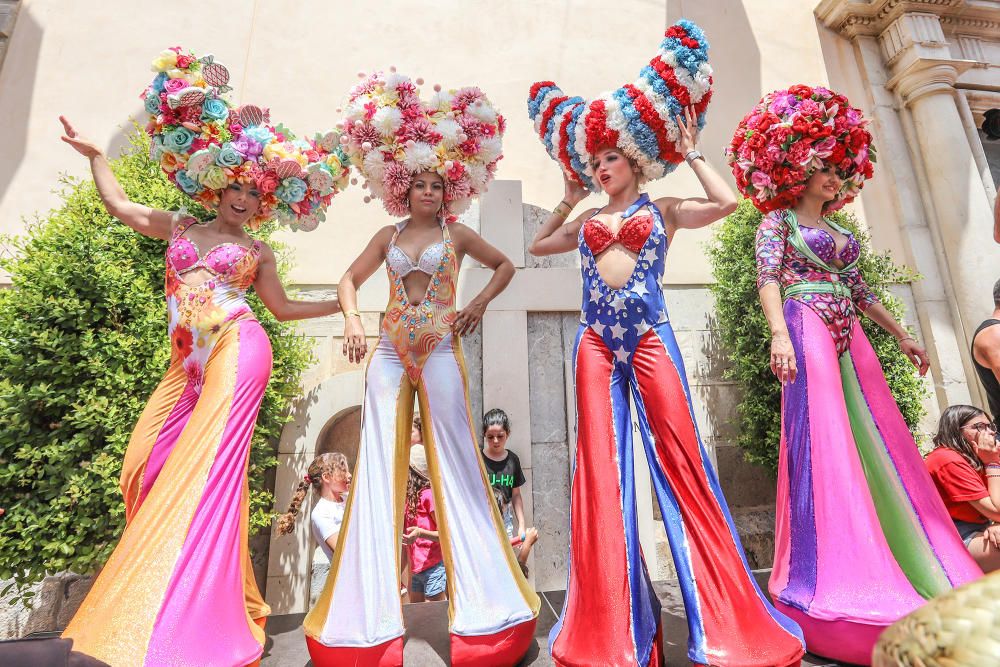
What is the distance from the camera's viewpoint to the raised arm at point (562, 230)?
266cm

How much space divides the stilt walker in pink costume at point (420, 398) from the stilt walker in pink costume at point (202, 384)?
1.17 feet

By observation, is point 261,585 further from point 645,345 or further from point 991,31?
point 991,31

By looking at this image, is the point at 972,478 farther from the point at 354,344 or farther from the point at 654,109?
the point at 354,344

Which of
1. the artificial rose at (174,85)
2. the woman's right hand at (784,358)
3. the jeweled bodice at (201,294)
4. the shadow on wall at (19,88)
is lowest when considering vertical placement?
the woman's right hand at (784,358)

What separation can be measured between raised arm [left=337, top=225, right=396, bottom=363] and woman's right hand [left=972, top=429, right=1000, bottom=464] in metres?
3.50

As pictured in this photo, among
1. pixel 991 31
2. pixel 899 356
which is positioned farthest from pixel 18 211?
pixel 991 31

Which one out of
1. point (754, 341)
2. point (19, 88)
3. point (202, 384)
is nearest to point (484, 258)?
point (202, 384)

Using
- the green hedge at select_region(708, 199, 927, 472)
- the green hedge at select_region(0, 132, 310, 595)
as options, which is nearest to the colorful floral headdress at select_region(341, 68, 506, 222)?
the green hedge at select_region(0, 132, 310, 595)

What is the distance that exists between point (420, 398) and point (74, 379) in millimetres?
2981

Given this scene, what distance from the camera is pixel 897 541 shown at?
7.61 feet

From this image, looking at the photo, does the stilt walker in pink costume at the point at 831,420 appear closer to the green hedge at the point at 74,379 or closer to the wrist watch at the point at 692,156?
the wrist watch at the point at 692,156

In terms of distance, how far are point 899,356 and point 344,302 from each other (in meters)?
5.13

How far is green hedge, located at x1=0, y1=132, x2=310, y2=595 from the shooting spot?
3.67 metres

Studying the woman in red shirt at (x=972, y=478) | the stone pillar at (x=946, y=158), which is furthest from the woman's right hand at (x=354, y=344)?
the stone pillar at (x=946, y=158)
